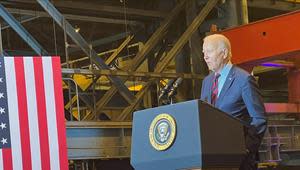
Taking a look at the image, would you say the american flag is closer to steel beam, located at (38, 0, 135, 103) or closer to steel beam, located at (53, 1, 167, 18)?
steel beam, located at (38, 0, 135, 103)

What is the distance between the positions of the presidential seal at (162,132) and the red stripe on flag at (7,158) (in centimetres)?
432

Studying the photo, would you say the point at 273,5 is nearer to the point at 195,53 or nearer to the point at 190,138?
the point at 195,53

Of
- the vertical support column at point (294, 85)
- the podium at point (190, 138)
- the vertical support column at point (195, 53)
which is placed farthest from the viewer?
the vertical support column at point (195, 53)

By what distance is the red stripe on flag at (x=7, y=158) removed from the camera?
7.10 meters

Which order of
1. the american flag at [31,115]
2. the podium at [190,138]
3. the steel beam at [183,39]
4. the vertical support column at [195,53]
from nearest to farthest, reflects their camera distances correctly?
the podium at [190,138], the american flag at [31,115], the steel beam at [183,39], the vertical support column at [195,53]

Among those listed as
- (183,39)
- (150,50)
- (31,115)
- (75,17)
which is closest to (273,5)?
(150,50)

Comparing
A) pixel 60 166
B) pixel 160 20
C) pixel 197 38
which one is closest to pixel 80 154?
pixel 60 166

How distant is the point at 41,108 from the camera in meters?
7.49

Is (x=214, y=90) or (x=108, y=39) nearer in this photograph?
(x=214, y=90)

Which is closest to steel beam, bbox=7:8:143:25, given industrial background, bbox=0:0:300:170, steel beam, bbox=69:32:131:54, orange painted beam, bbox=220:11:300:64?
industrial background, bbox=0:0:300:170

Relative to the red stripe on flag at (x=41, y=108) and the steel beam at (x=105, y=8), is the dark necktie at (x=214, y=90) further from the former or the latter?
the steel beam at (x=105, y=8)

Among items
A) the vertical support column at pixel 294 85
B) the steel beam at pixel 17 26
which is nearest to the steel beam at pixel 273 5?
the vertical support column at pixel 294 85

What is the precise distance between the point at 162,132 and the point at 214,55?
577 mm

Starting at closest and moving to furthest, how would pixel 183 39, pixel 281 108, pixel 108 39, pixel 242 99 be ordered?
pixel 242 99
pixel 281 108
pixel 183 39
pixel 108 39
